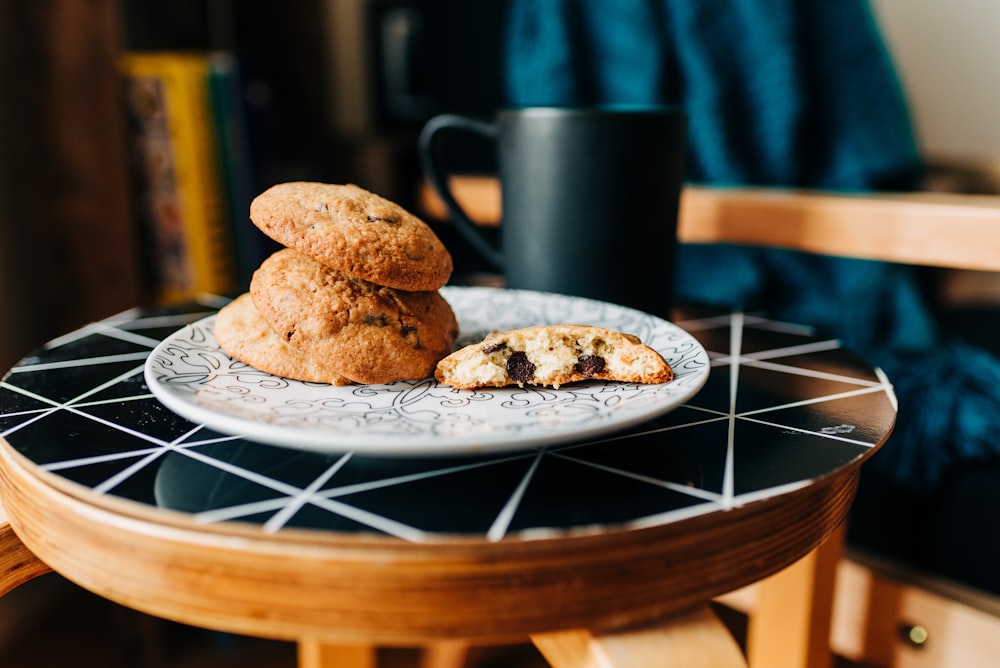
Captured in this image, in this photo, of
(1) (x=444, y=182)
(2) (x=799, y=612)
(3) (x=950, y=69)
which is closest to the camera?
(2) (x=799, y=612)

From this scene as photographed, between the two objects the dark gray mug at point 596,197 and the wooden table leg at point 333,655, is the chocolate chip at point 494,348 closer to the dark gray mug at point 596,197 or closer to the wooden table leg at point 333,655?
the dark gray mug at point 596,197

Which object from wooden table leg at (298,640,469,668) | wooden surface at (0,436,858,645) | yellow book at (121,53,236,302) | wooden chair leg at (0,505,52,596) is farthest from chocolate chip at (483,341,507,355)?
yellow book at (121,53,236,302)

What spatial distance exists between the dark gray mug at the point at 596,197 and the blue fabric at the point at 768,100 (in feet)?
1.77

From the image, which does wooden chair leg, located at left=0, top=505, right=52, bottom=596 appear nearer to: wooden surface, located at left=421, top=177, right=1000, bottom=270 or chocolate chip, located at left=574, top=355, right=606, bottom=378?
chocolate chip, located at left=574, top=355, right=606, bottom=378

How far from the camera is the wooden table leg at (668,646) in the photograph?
1.14ft

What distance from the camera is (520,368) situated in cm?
46

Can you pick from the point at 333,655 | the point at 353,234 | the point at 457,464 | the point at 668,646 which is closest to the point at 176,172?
the point at 333,655

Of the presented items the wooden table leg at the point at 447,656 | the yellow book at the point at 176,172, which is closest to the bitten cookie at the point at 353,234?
the wooden table leg at the point at 447,656

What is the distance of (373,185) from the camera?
5.07ft

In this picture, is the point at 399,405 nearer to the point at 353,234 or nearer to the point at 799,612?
the point at 353,234

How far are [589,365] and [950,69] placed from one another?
4.36ft

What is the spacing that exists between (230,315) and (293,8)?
130 centimetres

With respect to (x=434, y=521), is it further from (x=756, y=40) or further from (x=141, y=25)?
(x=141, y=25)

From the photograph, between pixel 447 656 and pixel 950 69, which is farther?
pixel 950 69
